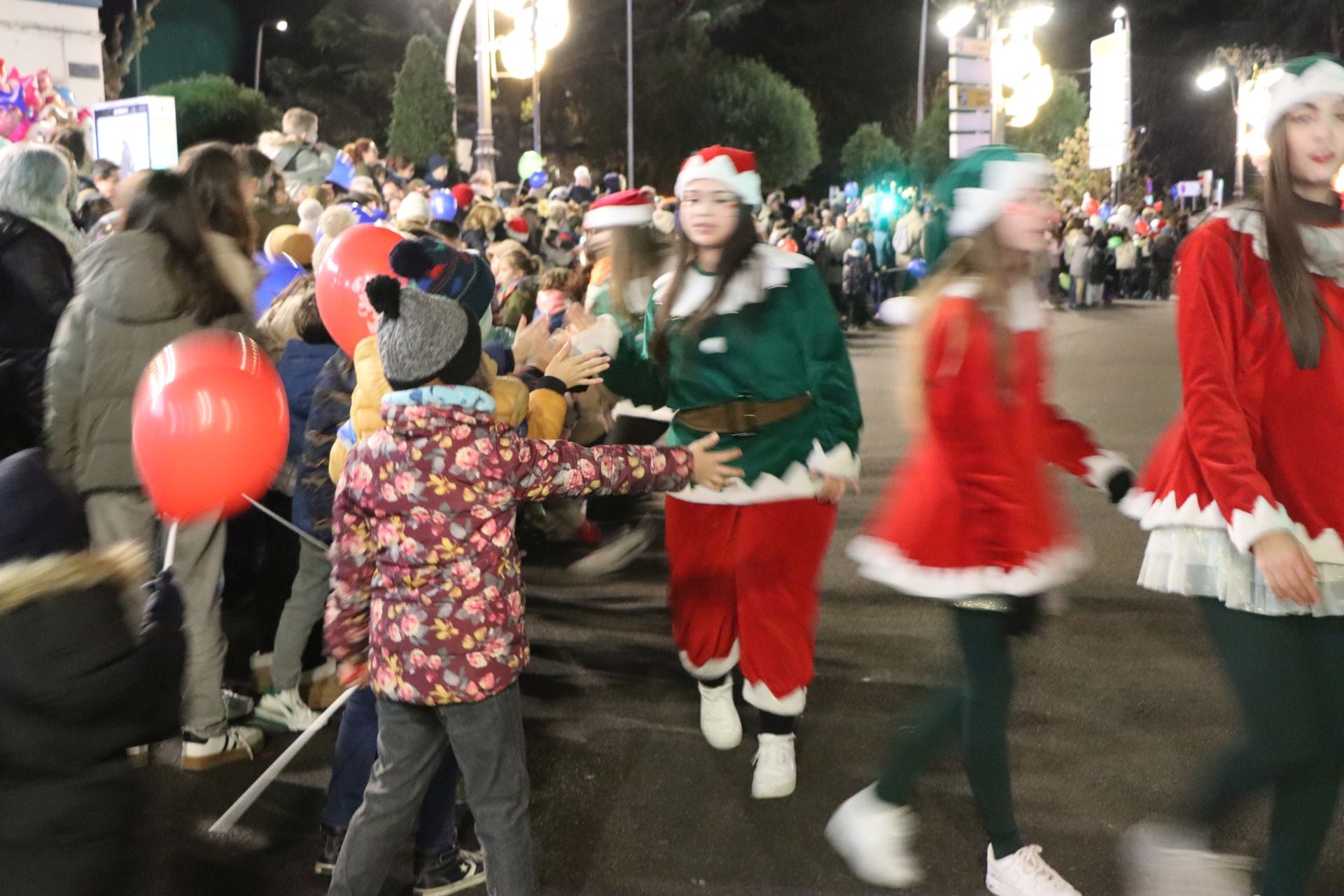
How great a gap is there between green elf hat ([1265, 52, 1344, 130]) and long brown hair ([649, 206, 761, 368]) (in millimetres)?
1806

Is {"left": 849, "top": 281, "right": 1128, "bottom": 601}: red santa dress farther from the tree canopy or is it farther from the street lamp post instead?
the street lamp post

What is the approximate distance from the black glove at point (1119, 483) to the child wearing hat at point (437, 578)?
1.31 meters

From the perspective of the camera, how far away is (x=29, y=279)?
5.31 meters

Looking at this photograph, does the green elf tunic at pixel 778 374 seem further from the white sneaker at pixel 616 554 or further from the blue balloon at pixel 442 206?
the blue balloon at pixel 442 206

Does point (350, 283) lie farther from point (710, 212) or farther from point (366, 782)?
point (366, 782)

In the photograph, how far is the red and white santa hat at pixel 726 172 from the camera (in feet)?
14.9

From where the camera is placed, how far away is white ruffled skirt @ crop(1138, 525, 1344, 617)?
2977 mm

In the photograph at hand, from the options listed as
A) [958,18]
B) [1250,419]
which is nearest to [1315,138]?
[1250,419]

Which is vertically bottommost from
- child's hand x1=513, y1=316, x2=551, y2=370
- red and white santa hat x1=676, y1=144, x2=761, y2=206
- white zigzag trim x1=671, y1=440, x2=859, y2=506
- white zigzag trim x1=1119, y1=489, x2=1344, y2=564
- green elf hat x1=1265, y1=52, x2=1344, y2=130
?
white zigzag trim x1=671, y1=440, x2=859, y2=506

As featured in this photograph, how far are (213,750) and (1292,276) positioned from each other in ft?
12.4

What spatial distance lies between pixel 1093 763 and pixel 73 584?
352 cm

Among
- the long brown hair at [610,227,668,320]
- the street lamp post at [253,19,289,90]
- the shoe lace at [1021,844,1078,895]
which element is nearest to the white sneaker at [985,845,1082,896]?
the shoe lace at [1021,844,1078,895]

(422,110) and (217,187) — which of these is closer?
(217,187)

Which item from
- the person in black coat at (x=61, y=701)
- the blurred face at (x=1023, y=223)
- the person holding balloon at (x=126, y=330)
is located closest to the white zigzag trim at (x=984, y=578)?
the blurred face at (x=1023, y=223)
